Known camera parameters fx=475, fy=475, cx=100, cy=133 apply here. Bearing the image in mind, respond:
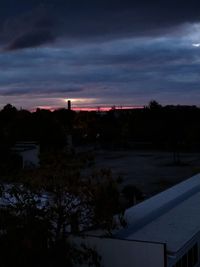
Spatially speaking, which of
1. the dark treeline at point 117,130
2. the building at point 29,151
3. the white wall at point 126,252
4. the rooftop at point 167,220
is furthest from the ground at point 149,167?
the white wall at point 126,252

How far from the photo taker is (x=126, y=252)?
545 inches

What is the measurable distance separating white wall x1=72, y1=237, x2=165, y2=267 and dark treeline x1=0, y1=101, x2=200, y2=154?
Result: 38851 millimetres

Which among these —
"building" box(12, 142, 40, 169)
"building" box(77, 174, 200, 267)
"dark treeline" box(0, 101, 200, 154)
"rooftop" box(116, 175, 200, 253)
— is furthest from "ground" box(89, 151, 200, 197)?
"building" box(77, 174, 200, 267)

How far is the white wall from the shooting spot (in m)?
13.4

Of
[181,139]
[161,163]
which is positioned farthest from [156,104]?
[161,163]

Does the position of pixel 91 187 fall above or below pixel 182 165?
above

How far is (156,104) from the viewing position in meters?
90.4

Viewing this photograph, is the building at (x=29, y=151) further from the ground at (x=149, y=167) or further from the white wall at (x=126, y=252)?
the white wall at (x=126, y=252)

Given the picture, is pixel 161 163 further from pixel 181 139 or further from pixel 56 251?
pixel 56 251

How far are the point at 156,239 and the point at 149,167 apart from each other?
35.9 m

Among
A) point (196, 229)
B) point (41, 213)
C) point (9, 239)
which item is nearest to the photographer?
point (9, 239)

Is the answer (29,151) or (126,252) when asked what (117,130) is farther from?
(126,252)

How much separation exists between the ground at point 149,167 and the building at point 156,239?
49.6ft

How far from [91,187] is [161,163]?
4194 cm
